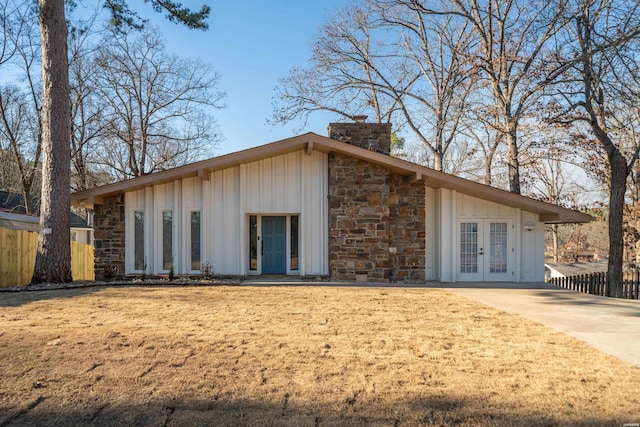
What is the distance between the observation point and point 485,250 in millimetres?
11359

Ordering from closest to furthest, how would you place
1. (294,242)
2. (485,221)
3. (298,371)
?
(298,371) → (485,221) → (294,242)

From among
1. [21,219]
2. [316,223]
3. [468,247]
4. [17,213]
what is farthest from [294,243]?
[17,213]

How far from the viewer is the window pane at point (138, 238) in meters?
11.2

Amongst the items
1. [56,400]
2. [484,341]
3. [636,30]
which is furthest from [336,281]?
[636,30]

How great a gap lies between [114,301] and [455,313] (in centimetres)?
589

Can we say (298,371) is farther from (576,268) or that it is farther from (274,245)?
(576,268)

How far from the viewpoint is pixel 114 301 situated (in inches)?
278

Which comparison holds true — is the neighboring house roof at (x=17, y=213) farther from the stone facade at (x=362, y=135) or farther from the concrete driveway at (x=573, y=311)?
the concrete driveway at (x=573, y=311)

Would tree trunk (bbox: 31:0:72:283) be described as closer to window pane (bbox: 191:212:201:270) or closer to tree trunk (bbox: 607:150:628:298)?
window pane (bbox: 191:212:201:270)

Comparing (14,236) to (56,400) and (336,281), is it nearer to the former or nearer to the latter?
(336,281)

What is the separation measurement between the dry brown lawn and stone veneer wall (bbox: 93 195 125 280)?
16.6 feet

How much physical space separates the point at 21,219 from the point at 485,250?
16.7 m

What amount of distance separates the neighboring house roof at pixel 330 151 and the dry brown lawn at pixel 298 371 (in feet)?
16.2

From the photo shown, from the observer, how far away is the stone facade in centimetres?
1172
